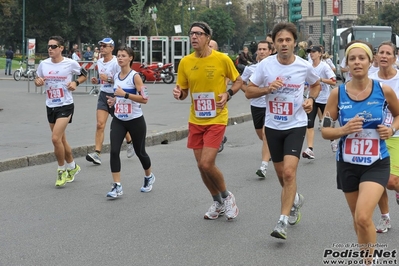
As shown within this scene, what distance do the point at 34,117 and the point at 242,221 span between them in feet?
39.3

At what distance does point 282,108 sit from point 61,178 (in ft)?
13.3

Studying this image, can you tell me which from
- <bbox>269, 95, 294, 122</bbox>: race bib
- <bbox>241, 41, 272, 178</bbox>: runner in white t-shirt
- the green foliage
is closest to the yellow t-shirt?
<bbox>269, 95, 294, 122</bbox>: race bib

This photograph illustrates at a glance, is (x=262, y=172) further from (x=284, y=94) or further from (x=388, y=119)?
(x=388, y=119)

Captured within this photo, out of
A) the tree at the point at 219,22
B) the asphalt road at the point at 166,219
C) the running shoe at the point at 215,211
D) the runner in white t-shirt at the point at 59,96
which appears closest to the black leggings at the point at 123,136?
the asphalt road at the point at 166,219

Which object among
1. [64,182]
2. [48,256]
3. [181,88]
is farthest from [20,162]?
[48,256]

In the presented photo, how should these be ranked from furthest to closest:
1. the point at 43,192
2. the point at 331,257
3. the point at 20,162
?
the point at 20,162
the point at 43,192
the point at 331,257

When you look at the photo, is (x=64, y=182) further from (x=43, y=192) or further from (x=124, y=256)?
(x=124, y=256)

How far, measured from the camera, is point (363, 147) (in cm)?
571

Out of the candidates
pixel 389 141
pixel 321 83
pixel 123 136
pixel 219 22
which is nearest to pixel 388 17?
pixel 219 22

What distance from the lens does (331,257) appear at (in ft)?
20.9

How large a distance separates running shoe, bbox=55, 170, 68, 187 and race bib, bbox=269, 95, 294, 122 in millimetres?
3904

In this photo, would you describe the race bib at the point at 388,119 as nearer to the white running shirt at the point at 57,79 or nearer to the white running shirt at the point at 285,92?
the white running shirt at the point at 285,92

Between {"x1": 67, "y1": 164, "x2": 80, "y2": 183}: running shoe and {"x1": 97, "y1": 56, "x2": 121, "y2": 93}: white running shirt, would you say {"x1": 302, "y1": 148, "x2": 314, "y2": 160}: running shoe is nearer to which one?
{"x1": 97, "y1": 56, "x2": 121, "y2": 93}: white running shirt

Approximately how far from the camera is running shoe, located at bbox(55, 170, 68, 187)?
10266 mm
